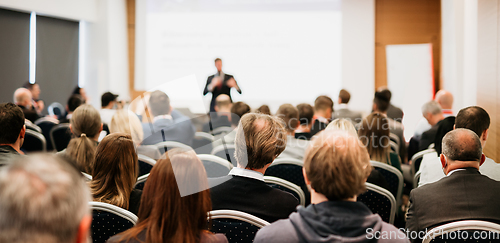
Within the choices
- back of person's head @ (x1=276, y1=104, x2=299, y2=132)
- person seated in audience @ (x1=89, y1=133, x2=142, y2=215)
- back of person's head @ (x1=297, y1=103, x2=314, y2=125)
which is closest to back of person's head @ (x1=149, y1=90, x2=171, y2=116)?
person seated in audience @ (x1=89, y1=133, x2=142, y2=215)

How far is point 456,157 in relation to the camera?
1.95 m

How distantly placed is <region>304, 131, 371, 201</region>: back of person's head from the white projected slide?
7.33 m

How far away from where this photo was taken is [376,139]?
298 cm

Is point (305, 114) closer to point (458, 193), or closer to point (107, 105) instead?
point (458, 193)

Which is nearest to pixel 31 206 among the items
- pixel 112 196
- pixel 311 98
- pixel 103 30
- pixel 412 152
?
pixel 112 196

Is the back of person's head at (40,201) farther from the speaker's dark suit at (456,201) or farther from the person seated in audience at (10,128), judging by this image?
the person seated in audience at (10,128)

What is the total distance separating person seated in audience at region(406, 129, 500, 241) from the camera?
1741 mm

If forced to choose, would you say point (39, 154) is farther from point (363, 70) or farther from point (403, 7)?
point (403, 7)

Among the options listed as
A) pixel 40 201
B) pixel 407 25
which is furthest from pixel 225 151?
pixel 407 25

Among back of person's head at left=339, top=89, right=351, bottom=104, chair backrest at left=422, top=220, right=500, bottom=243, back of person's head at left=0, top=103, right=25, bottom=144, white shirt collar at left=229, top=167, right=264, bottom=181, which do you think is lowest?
chair backrest at left=422, top=220, right=500, bottom=243

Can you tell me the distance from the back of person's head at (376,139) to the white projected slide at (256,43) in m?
5.70

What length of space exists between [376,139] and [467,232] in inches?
61.1

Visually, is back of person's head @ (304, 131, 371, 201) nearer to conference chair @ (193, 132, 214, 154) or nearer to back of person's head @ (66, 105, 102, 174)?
back of person's head @ (66, 105, 102, 174)

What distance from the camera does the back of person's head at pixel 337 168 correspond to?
4.06ft
